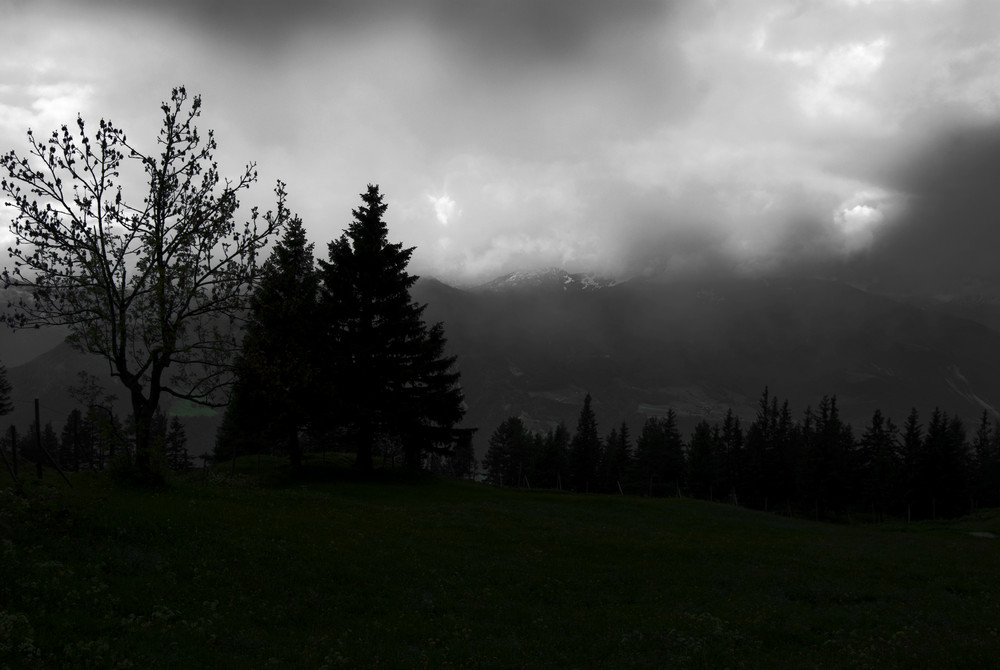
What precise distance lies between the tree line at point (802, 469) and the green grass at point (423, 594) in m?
74.8

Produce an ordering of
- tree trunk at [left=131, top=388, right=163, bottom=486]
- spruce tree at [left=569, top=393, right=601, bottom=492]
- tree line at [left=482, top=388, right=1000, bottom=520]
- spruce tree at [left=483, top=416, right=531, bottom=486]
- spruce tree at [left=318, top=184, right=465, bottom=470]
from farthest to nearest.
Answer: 1. spruce tree at [left=483, top=416, right=531, bottom=486]
2. spruce tree at [left=569, top=393, right=601, bottom=492]
3. tree line at [left=482, top=388, right=1000, bottom=520]
4. spruce tree at [left=318, top=184, right=465, bottom=470]
5. tree trunk at [left=131, top=388, right=163, bottom=486]

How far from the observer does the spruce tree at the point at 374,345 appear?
140 feet

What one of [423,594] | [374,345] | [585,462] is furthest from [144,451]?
[585,462]

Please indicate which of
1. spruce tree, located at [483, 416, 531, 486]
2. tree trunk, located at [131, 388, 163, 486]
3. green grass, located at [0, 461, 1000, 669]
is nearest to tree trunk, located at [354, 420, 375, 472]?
green grass, located at [0, 461, 1000, 669]

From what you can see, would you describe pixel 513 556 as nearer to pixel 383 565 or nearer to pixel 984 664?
pixel 383 565

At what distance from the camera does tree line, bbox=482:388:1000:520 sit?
90250 mm

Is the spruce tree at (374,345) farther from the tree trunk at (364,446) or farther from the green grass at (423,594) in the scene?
the green grass at (423,594)

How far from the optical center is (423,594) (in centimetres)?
1537

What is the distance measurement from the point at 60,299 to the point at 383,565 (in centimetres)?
1551

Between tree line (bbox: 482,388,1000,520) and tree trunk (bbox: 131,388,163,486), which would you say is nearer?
tree trunk (bbox: 131,388,163,486)

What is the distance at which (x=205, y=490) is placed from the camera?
26.0 metres

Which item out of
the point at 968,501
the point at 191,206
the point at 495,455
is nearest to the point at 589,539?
the point at 191,206

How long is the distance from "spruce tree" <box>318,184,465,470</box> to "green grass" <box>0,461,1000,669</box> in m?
16.3

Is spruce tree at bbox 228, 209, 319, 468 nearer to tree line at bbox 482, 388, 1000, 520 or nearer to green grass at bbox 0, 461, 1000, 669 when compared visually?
green grass at bbox 0, 461, 1000, 669
